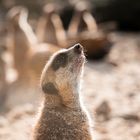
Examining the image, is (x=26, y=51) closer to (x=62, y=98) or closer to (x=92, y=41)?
(x=92, y=41)

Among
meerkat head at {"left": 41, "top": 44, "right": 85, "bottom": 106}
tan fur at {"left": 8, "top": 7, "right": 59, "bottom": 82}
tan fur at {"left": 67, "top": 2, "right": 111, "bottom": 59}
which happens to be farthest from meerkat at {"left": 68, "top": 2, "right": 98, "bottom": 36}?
meerkat head at {"left": 41, "top": 44, "right": 85, "bottom": 106}

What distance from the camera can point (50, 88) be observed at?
4.38 metres

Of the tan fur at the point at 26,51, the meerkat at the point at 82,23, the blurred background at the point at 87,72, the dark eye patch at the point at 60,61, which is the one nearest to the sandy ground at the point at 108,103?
the blurred background at the point at 87,72

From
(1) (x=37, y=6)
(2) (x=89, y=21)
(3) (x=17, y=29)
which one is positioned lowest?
(3) (x=17, y=29)

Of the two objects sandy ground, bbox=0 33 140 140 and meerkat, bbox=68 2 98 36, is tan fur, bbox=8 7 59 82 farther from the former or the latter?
meerkat, bbox=68 2 98 36

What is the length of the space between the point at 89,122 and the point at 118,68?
609 centimetres

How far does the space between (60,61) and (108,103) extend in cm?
332

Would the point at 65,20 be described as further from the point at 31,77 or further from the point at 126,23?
the point at 31,77

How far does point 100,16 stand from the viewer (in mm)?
15633

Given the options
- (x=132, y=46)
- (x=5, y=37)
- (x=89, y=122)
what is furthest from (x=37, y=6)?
(x=89, y=122)

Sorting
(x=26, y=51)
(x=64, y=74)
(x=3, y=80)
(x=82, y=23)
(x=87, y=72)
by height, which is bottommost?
(x=64, y=74)

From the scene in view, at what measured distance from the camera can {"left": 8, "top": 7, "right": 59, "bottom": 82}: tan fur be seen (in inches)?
344

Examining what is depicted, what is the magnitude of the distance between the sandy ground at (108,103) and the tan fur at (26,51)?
1.41 feet

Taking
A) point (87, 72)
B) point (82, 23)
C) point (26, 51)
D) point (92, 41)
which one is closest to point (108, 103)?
point (26, 51)
